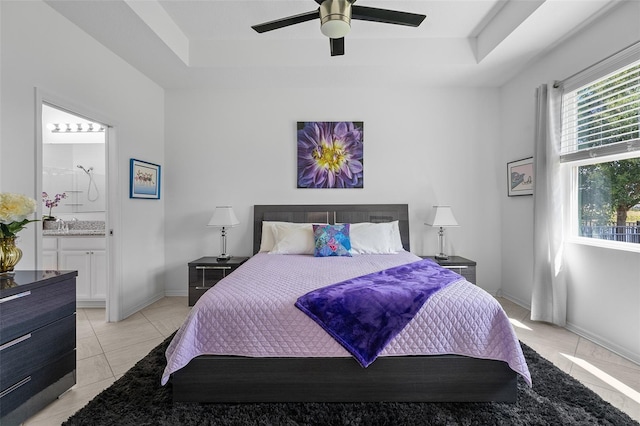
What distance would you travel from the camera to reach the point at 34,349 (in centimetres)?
172

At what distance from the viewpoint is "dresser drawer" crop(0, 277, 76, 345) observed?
1572mm

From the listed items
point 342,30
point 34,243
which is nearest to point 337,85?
point 342,30

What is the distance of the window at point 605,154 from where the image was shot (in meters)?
2.43

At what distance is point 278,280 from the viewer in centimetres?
221

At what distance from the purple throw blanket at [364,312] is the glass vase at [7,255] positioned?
5.64 ft

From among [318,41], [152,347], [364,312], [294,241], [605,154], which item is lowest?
[152,347]

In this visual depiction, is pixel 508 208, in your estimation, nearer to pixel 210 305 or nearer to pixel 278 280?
pixel 278 280

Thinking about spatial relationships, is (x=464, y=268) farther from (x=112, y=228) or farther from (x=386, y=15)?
(x=112, y=228)

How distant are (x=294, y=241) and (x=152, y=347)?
5.41ft

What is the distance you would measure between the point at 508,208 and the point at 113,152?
4.67m

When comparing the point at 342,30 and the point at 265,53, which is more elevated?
the point at 265,53

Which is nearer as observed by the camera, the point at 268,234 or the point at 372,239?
the point at 372,239

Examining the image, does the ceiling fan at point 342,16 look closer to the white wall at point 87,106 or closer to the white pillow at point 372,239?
the white wall at point 87,106

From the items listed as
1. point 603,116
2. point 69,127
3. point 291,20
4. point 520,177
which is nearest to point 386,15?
point 291,20
